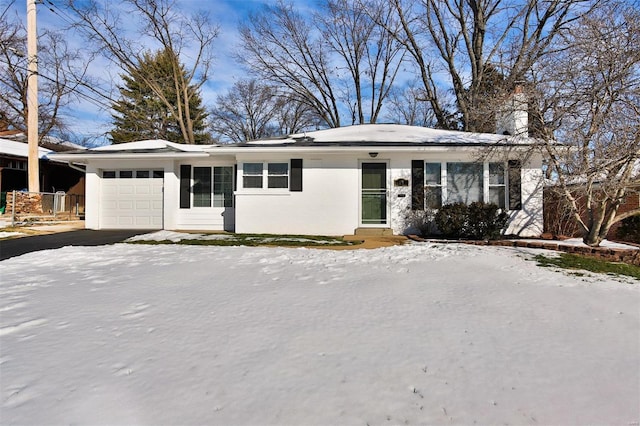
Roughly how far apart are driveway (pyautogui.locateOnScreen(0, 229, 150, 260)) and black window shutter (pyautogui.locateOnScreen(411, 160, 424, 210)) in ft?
27.6

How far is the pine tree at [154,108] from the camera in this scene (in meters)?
27.1

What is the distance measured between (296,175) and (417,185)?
3773 mm

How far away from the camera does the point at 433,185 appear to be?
10.2 metres

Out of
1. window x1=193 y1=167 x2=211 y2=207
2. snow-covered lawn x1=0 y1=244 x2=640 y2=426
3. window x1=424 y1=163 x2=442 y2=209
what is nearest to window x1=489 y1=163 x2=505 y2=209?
window x1=424 y1=163 x2=442 y2=209

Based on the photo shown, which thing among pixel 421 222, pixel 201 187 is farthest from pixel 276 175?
pixel 421 222

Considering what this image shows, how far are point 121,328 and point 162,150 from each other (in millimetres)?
9707

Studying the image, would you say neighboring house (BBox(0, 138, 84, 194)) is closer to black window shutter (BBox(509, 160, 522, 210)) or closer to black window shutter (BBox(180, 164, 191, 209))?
black window shutter (BBox(180, 164, 191, 209))

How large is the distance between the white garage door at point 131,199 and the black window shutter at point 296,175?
4929mm

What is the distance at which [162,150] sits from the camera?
11.5 meters

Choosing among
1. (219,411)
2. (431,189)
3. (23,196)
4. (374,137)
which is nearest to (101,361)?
(219,411)

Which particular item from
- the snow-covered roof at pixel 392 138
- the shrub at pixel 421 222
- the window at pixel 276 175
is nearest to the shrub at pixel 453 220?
the shrub at pixel 421 222

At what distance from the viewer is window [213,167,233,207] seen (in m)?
11.6

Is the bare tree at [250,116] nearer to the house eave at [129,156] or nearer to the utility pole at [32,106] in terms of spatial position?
the utility pole at [32,106]

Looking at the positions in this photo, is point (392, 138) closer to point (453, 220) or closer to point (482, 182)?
point (482, 182)
